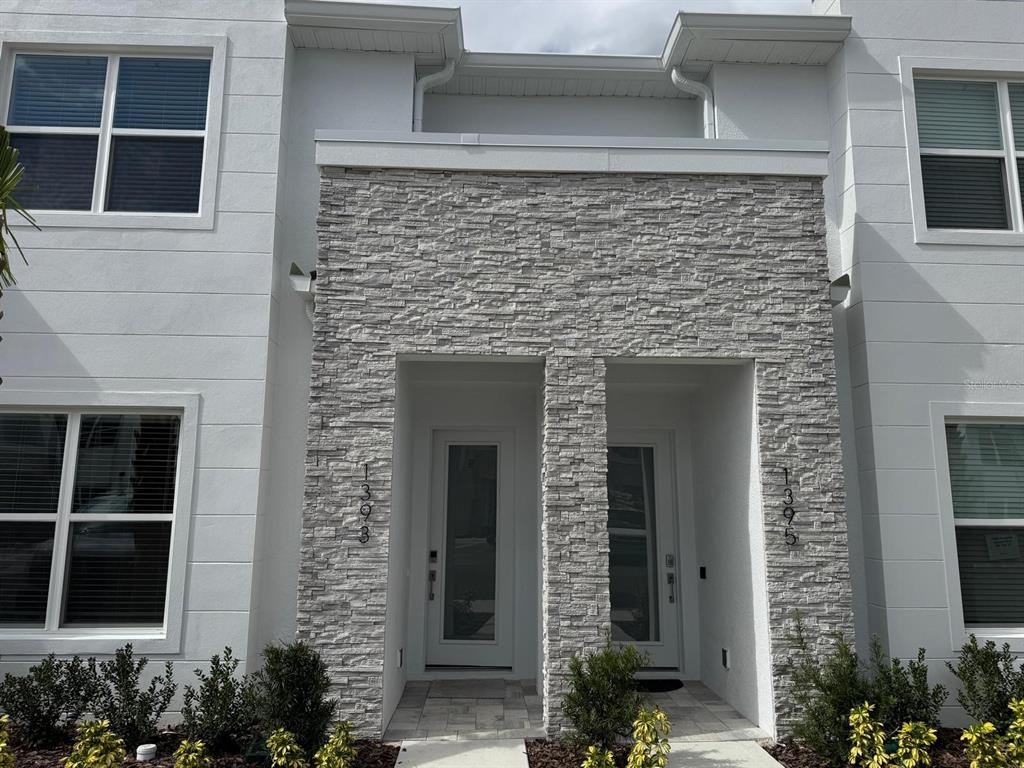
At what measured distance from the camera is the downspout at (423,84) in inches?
290

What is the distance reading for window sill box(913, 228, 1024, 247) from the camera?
22.8 feet

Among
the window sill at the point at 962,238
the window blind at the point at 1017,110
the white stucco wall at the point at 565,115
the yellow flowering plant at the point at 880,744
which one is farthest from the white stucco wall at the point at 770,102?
the yellow flowering plant at the point at 880,744

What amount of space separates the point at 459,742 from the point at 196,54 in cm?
682

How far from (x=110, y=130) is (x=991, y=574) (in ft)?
30.5

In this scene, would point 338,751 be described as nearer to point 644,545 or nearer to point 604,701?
point 604,701

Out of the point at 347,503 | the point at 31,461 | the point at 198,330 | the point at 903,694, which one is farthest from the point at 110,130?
the point at 903,694

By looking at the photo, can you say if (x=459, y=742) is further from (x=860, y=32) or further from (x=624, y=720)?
(x=860, y=32)

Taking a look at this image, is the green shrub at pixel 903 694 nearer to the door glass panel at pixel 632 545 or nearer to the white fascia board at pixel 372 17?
the door glass panel at pixel 632 545

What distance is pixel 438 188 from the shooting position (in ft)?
21.0

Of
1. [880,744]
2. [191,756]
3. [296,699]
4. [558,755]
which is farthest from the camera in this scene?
[558,755]

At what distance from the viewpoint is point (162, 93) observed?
6945 millimetres

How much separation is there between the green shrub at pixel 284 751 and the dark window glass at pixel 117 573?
76.0 inches

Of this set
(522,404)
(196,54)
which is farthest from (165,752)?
(196,54)

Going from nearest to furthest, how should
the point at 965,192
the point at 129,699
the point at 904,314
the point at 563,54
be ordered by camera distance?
the point at 129,699 → the point at 904,314 → the point at 965,192 → the point at 563,54
